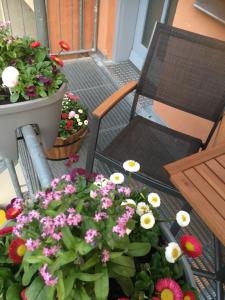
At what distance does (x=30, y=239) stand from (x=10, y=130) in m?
0.45

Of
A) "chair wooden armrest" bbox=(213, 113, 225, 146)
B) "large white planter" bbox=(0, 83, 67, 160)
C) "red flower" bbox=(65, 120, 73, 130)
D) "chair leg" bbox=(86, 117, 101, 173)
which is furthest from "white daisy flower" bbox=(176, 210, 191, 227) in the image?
"red flower" bbox=(65, 120, 73, 130)

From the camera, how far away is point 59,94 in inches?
38.2

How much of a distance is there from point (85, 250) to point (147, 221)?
0.21m

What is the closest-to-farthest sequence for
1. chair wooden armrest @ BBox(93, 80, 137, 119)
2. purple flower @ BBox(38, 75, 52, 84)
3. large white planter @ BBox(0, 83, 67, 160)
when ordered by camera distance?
large white planter @ BBox(0, 83, 67, 160) < purple flower @ BBox(38, 75, 52, 84) < chair wooden armrest @ BBox(93, 80, 137, 119)

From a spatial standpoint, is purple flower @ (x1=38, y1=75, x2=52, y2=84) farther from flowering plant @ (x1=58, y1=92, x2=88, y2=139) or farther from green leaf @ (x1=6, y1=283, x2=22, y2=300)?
flowering plant @ (x1=58, y1=92, x2=88, y2=139)

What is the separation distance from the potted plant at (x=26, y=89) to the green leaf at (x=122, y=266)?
51 cm

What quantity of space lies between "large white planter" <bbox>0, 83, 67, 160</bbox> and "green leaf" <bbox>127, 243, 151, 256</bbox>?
0.50 metres

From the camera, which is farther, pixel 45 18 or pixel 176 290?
pixel 45 18

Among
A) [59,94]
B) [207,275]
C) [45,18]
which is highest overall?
[59,94]

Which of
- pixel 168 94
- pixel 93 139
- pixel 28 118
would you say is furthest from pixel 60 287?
pixel 168 94

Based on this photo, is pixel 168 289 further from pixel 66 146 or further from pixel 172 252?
pixel 66 146

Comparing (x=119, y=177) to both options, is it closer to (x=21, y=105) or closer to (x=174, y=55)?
Answer: (x=21, y=105)

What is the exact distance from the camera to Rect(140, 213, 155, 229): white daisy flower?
662 millimetres

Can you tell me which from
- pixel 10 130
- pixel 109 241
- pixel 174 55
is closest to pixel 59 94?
pixel 10 130
